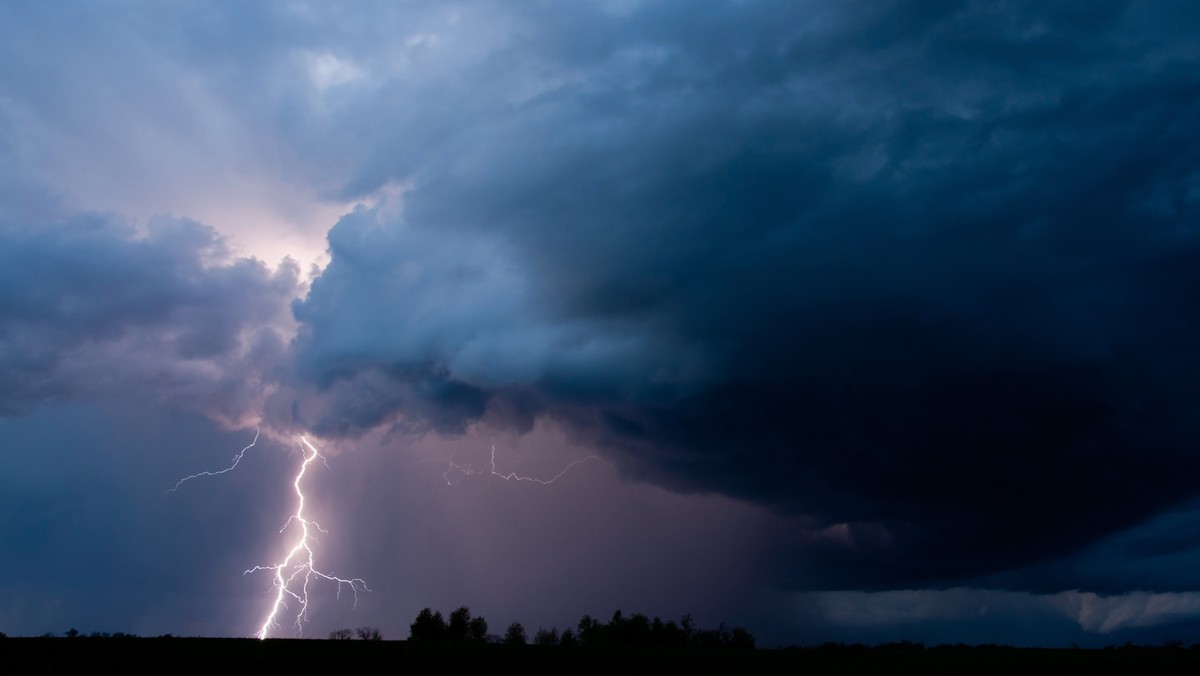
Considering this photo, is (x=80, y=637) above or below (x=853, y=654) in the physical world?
above

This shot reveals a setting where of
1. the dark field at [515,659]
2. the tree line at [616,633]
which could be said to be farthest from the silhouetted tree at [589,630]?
the dark field at [515,659]

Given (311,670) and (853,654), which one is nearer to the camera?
(311,670)

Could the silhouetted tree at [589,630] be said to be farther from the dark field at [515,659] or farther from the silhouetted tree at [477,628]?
the dark field at [515,659]

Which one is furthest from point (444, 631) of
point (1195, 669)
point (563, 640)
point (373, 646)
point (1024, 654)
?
point (1195, 669)

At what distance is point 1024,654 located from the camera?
2222 inches

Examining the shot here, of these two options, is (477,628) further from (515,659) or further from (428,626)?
(515,659)

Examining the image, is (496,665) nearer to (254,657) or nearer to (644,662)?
(644,662)

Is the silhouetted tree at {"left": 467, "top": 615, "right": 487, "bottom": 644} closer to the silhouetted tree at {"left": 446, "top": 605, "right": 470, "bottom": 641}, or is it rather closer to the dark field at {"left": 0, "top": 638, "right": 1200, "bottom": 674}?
the silhouetted tree at {"left": 446, "top": 605, "right": 470, "bottom": 641}

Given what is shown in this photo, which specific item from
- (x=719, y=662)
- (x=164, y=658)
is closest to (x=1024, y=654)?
(x=719, y=662)

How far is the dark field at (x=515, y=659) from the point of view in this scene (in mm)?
46438

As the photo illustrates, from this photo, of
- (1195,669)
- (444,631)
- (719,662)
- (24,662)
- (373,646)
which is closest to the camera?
(1195,669)

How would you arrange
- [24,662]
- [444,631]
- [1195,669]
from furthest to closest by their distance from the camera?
[444,631] → [24,662] → [1195,669]

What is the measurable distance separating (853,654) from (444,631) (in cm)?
6885

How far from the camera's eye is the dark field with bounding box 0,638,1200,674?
4644 cm
